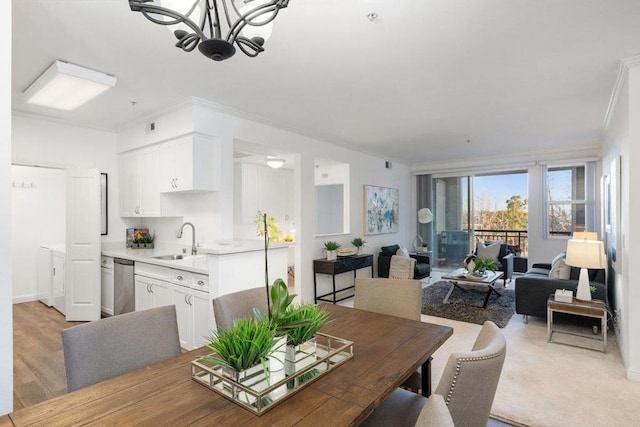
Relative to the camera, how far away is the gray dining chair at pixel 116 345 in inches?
52.4

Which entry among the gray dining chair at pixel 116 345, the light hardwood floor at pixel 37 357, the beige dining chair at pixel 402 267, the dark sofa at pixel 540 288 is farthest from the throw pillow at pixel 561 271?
the light hardwood floor at pixel 37 357

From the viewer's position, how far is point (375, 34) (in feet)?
7.14

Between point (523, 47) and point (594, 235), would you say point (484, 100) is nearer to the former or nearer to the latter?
point (523, 47)

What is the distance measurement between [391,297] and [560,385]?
1.59 meters

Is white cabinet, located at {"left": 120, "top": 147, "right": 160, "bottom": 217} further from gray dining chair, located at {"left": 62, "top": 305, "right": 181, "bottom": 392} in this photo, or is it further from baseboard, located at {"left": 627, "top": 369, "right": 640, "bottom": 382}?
baseboard, located at {"left": 627, "top": 369, "right": 640, "bottom": 382}

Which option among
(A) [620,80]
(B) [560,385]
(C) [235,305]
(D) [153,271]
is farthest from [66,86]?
(A) [620,80]

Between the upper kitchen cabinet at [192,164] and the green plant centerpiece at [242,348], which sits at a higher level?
the upper kitchen cabinet at [192,164]

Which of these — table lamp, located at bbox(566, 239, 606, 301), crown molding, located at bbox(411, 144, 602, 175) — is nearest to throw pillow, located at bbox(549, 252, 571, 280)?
table lamp, located at bbox(566, 239, 606, 301)

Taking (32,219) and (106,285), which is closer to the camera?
(106,285)

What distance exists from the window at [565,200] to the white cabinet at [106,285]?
7199 mm

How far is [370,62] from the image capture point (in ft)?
8.51

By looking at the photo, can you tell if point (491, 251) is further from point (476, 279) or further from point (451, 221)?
point (476, 279)

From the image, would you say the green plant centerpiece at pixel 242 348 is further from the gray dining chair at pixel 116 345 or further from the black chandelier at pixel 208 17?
the black chandelier at pixel 208 17

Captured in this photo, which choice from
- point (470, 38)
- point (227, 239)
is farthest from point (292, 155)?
point (470, 38)
